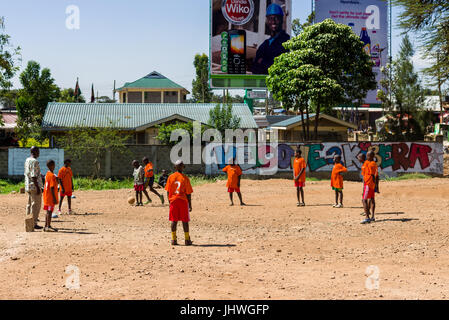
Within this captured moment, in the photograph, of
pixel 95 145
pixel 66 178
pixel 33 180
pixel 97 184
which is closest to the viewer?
pixel 33 180

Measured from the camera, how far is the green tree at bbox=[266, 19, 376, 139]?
1388 inches

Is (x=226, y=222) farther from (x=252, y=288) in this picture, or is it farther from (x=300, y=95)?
(x=300, y=95)

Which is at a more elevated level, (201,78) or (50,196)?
(201,78)

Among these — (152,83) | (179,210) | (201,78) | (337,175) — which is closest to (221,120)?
(337,175)

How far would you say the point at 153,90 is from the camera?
71.6 meters

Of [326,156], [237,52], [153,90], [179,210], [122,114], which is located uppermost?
[153,90]

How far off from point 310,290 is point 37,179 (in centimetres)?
747

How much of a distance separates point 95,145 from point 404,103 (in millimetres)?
23259

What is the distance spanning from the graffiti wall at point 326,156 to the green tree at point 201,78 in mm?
42915

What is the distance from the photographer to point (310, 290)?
7.90m

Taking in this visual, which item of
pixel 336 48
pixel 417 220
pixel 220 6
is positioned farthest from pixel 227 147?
pixel 417 220

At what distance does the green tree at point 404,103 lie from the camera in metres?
40.9

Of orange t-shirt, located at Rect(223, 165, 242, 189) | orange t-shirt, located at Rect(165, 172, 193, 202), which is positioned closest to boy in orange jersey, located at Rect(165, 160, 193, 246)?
orange t-shirt, located at Rect(165, 172, 193, 202)

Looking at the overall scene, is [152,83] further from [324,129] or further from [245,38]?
[324,129]
